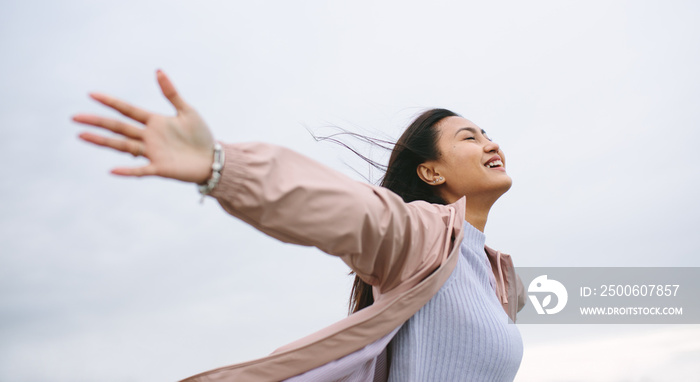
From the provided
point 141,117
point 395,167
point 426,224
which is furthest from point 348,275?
point 141,117

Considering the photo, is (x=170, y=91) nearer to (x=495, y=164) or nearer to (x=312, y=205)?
(x=312, y=205)

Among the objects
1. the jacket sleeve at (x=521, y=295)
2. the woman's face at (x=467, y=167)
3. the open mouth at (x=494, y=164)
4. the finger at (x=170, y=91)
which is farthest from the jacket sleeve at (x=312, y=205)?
the jacket sleeve at (x=521, y=295)

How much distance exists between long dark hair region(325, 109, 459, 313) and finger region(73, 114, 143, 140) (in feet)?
6.49

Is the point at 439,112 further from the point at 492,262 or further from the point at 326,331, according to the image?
the point at 326,331

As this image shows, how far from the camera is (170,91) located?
1.69m

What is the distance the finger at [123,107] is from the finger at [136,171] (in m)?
0.13

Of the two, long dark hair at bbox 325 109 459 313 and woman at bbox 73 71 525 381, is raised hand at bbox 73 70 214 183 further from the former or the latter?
long dark hair at bbox 325 109 459 313

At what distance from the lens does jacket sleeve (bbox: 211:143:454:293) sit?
1.76m

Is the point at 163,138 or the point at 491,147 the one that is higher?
the point at 491,147

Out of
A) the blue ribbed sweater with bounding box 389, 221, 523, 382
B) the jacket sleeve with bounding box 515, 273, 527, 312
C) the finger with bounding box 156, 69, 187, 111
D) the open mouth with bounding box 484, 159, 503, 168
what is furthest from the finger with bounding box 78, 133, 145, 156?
the jacket sleeve with bounding box 515, 273, 527, 312

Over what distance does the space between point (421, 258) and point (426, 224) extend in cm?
13

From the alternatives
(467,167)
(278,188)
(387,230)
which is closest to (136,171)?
(278,188)

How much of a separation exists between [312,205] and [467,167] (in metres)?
1.58

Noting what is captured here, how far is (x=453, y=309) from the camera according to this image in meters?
2.58
